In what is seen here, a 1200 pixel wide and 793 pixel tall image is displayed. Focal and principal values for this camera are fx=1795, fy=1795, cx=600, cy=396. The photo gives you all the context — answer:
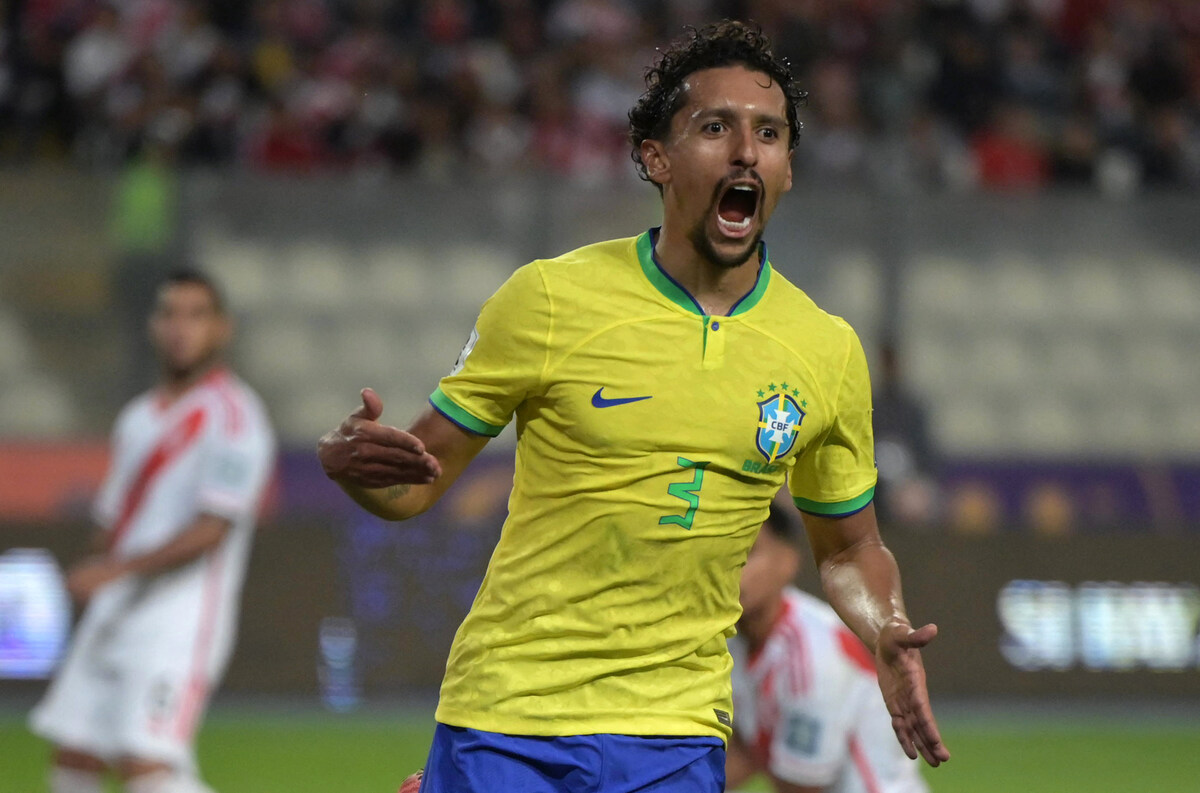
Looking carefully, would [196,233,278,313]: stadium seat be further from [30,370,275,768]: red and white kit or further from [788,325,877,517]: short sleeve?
[788,325,877,517]: short sleeve

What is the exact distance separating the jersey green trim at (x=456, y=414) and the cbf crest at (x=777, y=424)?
0.54 meters

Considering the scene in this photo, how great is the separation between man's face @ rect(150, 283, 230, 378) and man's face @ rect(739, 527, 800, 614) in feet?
7.80

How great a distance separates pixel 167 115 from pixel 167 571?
23.5 feet

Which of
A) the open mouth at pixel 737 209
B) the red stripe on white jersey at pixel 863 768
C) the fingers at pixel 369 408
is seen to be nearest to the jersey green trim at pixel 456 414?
the fingers at pixel 369 408

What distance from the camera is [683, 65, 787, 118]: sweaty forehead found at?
3.62m

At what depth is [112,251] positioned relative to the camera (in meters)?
12.1

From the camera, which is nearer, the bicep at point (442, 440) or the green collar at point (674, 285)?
the bicep at point (442, 440)

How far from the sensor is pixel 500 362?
3.54m

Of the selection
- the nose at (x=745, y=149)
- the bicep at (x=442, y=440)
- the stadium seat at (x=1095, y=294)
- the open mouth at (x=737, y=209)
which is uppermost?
the stadium seat at (x=1095, y=294)

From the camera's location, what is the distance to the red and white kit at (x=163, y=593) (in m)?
6.20

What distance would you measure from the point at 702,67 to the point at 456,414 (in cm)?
89

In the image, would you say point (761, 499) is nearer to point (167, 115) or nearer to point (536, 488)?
point (536, 488)

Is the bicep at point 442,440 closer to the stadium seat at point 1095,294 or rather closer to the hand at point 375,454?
the hand at point 375,454

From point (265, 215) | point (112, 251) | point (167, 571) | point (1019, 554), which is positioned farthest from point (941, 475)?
point (167, 571)
